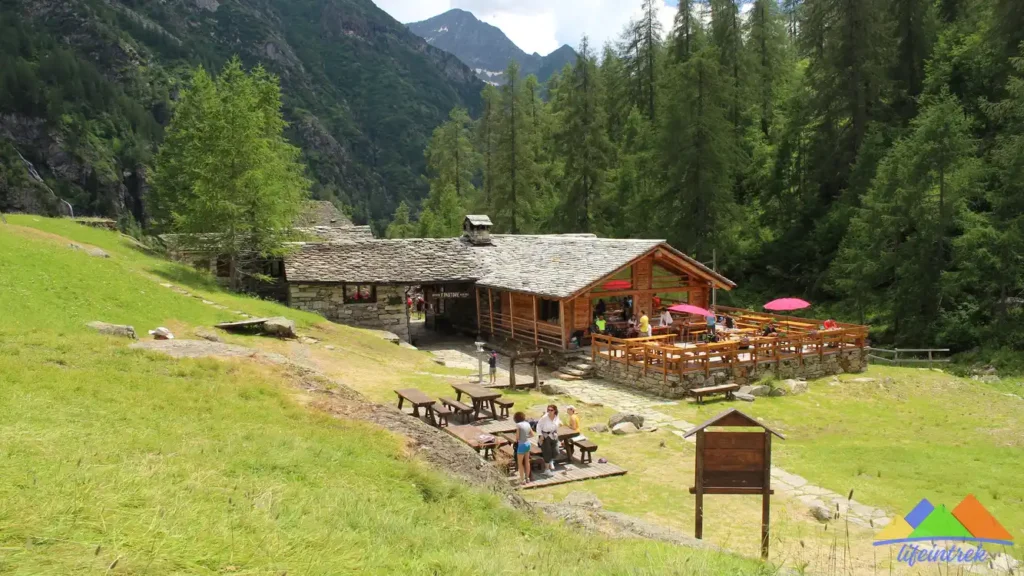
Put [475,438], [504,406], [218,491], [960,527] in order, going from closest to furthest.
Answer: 1. [218,491]
2. [960,527]
3. [475,438]
4. [504,406]

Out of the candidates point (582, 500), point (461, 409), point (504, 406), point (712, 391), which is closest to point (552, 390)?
point (504, 406)

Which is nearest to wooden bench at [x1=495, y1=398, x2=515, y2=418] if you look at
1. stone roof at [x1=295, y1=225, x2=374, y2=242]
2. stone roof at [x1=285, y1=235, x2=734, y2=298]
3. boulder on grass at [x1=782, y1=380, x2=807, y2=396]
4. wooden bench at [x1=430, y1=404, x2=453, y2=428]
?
wooden bench at [x1=430, y1=404, x2=453, y2=428]

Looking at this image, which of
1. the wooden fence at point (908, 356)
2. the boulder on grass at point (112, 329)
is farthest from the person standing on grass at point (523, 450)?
the wooden fence at point (908, 356)

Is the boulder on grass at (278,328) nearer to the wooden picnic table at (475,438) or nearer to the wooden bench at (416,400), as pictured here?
the wooden bench at (416,400)

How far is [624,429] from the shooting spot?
15.2 meters

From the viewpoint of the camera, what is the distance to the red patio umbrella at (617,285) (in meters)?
24.4

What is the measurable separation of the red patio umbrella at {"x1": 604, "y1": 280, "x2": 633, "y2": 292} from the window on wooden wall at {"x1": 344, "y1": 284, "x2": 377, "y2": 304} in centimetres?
1052

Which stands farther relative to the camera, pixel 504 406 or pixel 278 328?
pixel 278 328

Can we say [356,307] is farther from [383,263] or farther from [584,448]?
[584,448]

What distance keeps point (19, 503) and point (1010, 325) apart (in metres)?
30.1

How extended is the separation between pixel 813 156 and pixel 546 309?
22762mm

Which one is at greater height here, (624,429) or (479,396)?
(479,396)

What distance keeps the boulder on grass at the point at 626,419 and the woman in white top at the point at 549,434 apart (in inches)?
142

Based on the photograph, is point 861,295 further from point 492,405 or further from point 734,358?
point 492,405
